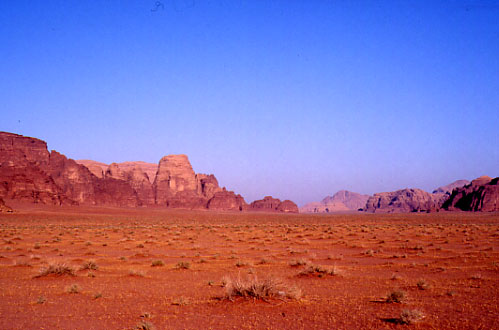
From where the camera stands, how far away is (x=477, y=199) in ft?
424

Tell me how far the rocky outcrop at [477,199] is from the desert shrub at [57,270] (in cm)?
13481

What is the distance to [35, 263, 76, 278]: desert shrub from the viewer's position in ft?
42.3

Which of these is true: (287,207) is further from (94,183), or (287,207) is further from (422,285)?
(422,285)

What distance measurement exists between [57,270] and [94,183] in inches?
5366

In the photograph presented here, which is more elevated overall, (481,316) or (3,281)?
(481,316)

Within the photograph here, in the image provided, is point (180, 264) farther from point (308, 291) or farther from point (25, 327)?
point (25, 327)

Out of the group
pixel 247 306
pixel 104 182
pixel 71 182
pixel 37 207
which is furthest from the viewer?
pixel 104 182

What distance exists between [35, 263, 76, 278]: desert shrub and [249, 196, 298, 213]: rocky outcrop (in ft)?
538

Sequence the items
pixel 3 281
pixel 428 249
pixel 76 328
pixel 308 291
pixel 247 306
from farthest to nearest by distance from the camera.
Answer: pixel 428 249 → pixel 3 281 → pixel 308 291 → pixel 247 306 → pixel 76 328

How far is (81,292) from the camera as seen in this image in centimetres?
1077

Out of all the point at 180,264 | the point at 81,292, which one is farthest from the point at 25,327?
the point at 180,264

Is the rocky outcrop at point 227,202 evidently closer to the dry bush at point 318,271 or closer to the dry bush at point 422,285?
the dry bush at point 318,271

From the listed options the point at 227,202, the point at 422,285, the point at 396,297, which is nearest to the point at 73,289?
the point at 396,297

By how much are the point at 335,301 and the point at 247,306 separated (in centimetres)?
205
